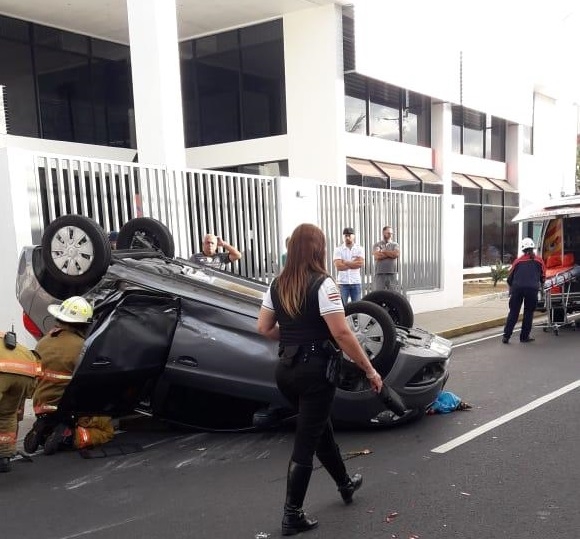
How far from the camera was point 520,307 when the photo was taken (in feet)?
30.3

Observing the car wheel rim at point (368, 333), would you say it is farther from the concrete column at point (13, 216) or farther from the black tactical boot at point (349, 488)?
the concrete column at point (13, 216)

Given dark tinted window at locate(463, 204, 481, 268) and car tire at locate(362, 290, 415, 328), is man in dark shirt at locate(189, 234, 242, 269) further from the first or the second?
dark tinted window at locate(463, 204, 481, 268)

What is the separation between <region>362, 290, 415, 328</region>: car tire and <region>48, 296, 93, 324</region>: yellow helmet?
2830mm

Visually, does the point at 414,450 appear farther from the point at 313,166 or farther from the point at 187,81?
the point at 187,81

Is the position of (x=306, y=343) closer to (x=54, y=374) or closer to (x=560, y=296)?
(x=54, y=374)

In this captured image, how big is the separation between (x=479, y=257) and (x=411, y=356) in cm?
1856

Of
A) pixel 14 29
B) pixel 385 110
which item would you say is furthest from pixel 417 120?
pixel 14 29

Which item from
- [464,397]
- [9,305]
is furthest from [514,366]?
[9,305]

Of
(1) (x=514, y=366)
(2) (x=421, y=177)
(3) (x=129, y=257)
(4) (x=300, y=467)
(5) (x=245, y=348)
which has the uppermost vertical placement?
(2) (x=421, y=177)

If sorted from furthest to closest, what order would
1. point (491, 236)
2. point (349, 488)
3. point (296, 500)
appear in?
point (491, 236) < point (349, 488) < point (296, 500)

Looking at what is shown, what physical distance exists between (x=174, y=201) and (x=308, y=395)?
19.8 ft

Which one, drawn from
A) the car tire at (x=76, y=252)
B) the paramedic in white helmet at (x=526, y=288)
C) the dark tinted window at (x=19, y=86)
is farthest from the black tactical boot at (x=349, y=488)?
the dark tinted window at (x=19, y=86)

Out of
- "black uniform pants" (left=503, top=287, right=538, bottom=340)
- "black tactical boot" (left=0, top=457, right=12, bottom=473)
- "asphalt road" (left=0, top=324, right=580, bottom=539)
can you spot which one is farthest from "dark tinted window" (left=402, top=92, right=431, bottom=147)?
"black tactical boot" (left=0, top=457, right=12, bottom=473)

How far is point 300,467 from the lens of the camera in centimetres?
312
